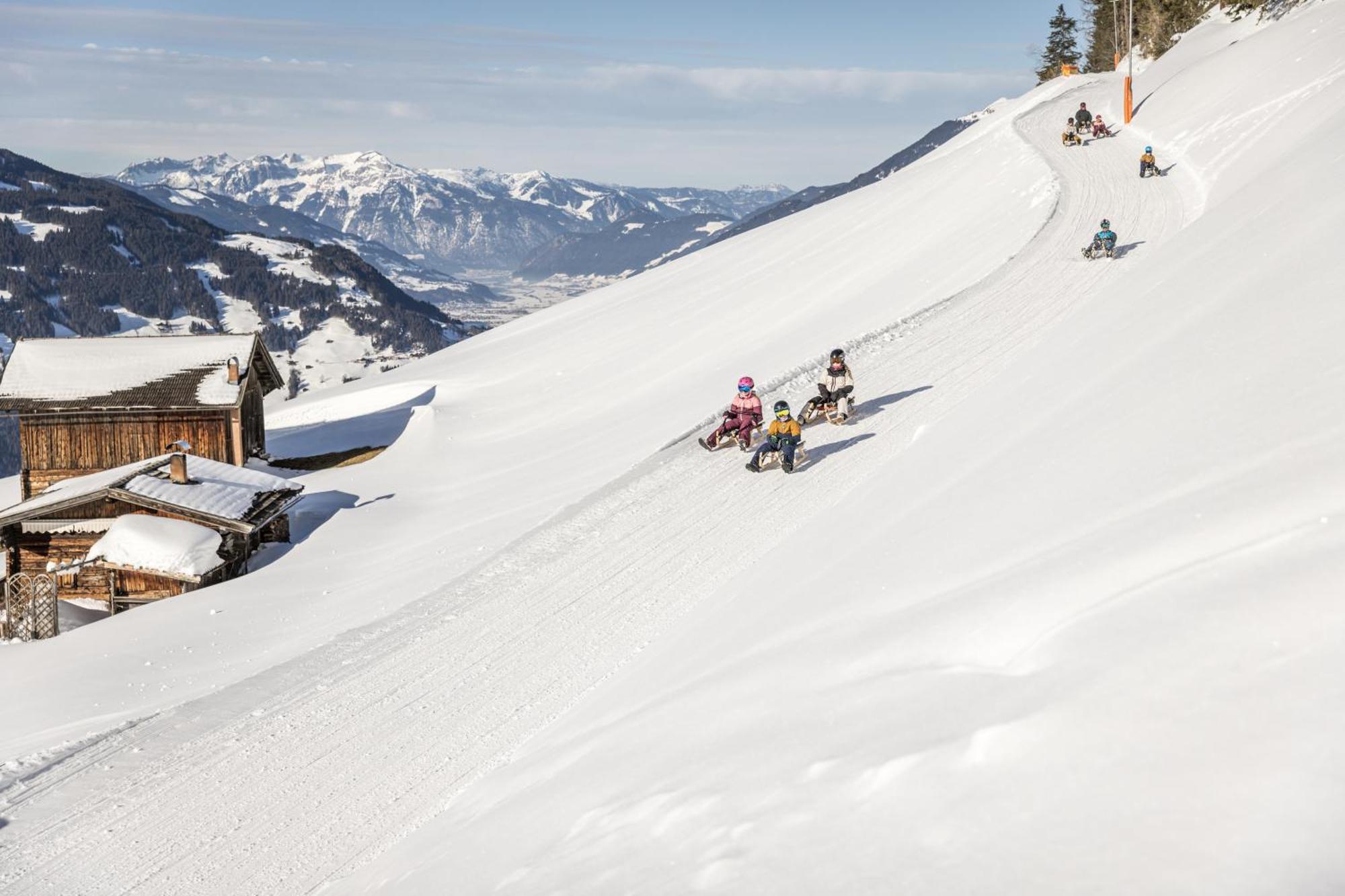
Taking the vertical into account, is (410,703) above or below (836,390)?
below

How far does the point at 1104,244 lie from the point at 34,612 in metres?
28.6

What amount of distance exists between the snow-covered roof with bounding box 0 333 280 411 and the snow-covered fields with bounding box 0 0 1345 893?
11043 millimetres

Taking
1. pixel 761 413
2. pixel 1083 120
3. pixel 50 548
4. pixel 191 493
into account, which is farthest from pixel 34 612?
pixel 1083 120

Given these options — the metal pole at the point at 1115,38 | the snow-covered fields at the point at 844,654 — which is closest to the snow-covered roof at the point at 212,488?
the snow-covered fields at the point at 844,654

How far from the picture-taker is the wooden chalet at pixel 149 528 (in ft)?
83.7

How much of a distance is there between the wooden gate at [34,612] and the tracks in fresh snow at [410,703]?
919 cm

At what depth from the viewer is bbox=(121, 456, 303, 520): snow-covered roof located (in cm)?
2691

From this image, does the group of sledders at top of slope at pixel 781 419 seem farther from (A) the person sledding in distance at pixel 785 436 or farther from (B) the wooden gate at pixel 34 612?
(B) the wooden gate at pixel 34 612

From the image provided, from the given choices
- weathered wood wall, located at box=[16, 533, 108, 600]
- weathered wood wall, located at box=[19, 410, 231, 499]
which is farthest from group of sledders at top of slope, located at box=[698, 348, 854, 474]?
weathered wood wall, located at box=[19, 410, 231, 499]

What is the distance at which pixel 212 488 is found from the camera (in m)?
28.1

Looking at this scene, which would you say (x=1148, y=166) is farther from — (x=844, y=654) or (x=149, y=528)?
(x=844, y=654)

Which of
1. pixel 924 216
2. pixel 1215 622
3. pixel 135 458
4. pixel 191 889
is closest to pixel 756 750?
pixel 1215 622

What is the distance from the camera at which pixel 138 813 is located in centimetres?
1120

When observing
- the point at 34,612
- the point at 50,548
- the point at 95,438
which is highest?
the point at 95,438
